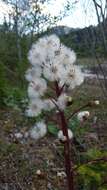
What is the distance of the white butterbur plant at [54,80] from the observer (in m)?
1.93

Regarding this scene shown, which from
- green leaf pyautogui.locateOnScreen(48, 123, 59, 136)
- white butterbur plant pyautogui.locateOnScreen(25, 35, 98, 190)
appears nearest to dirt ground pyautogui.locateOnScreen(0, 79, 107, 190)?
green leaf pyautogui.locateOnScreen(48, 123, 59, 136)

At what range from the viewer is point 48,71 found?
1.94 m

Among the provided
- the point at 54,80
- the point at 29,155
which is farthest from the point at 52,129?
the point at 54,80

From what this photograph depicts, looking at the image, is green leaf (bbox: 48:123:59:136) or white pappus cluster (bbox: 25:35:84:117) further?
green leaf (bbox: 48:123:59:136)

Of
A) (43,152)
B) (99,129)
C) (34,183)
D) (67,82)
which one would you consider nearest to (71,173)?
(67,82)

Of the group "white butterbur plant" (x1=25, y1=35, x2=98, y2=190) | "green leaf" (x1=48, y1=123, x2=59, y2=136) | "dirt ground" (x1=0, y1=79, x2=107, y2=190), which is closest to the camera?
"white butterbur plant" (x1=25, y1=35, x2=98, y2=190)

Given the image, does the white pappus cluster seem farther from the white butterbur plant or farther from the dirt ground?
the dirt ground

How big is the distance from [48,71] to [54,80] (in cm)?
4

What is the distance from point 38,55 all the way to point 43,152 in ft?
12.8

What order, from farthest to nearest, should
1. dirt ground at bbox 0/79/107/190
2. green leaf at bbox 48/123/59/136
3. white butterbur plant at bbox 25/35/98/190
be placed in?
green leaf at bbox 48/123/59/136, dirt ground at bbox 0/79/107/190, white butterbur plant at bbox 25/35/98/190

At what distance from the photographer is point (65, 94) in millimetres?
1945

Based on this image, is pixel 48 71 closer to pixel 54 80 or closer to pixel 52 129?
pixel 54 80

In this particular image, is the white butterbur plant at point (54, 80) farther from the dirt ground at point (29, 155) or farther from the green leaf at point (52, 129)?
the green leaf at point (52, 129)

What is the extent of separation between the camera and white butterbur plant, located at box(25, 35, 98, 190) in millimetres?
1928
